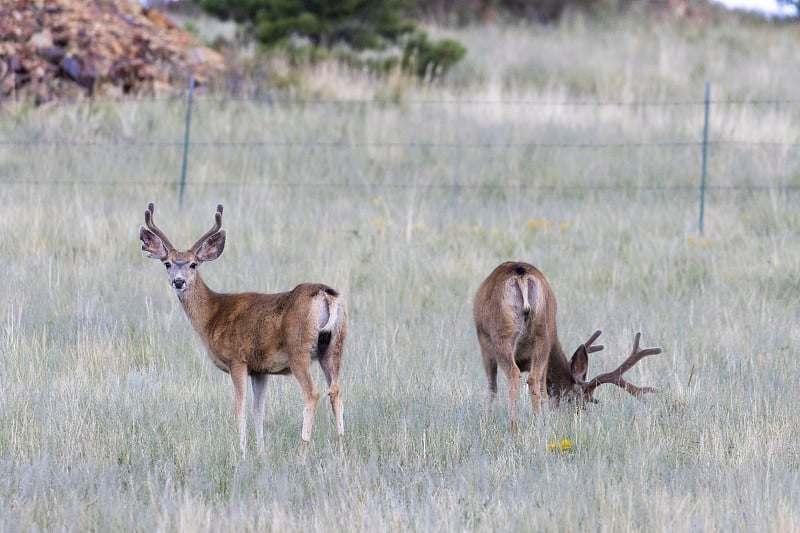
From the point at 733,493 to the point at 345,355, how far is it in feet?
12.5

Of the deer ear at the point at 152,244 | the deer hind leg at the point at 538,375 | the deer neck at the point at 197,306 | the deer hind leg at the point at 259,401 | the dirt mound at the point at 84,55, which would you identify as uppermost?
the dirt mound at the point at 84,55

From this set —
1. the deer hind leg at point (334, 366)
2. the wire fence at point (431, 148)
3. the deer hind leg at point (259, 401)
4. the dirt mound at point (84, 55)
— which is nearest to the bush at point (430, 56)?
the wire fence at point (431, 148)

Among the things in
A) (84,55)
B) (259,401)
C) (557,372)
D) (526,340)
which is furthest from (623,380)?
(84,55)

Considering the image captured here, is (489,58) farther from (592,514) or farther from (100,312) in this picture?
(592,514)

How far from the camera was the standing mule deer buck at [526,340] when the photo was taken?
7324 millimetres

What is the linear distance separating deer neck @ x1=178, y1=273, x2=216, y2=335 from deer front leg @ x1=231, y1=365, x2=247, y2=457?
0.45 metres

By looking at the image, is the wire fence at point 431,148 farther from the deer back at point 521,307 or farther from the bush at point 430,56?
the deer back at point 521,307

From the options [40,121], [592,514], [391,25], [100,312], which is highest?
[391,25]

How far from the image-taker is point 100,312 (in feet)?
32.4

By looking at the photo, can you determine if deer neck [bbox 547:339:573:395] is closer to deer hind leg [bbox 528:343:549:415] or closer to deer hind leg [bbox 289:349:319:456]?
deer hind leg [bbox 528:343:549:415]

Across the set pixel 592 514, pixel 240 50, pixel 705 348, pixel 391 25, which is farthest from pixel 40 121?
pixel 592 514

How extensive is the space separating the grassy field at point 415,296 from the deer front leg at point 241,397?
0.09 meters

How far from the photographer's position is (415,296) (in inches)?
430

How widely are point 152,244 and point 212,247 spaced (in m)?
0.36
